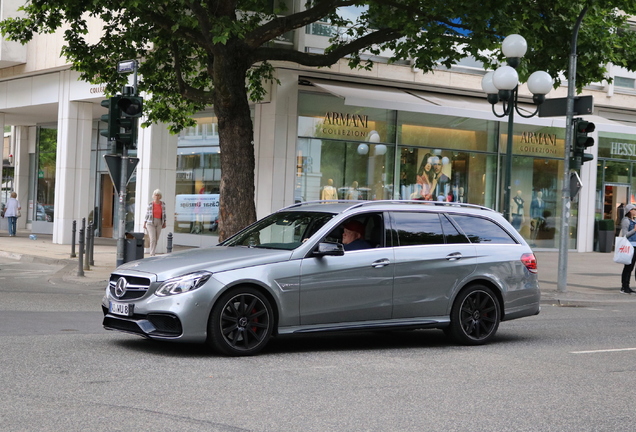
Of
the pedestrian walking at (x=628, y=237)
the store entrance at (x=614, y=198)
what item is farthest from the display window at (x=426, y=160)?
the pedestrian walking at (x=628, y=237)

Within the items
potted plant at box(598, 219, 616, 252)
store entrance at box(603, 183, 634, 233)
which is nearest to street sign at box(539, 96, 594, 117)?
potted plant at box(598, 219, 616, 252)

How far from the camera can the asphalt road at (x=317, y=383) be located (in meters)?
5.92

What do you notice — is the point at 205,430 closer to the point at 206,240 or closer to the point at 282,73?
the point at 282,73

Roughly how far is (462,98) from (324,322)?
19684mm

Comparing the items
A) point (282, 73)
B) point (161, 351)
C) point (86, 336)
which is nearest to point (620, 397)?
point (161, 351)

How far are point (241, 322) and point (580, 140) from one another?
11.1 meters

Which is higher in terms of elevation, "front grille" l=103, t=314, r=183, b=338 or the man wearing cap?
the man wearing cap

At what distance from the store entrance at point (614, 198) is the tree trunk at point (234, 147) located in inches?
740

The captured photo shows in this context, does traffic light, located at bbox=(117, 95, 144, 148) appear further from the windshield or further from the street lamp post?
the street lamp post

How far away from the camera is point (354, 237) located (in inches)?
367

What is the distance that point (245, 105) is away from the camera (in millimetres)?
17359

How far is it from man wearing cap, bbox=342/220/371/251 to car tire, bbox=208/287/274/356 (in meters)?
1.20

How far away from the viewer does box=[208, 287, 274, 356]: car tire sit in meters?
8.24

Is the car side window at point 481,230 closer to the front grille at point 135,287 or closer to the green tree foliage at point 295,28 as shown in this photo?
the front grille at point 135,287
